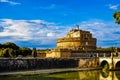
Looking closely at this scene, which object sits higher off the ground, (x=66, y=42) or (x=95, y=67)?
(x=66, y=42)

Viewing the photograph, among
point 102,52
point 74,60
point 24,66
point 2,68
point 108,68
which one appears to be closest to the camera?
point 2,68

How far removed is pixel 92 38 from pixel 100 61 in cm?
1183

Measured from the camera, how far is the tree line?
58459 millimetres

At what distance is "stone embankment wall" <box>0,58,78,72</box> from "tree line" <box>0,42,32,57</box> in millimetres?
10012

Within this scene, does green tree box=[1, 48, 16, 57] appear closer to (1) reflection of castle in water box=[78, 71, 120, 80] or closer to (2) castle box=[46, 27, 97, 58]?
(2) castle box=[46, 27, 97, 58]

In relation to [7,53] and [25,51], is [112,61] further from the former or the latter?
[25,51]

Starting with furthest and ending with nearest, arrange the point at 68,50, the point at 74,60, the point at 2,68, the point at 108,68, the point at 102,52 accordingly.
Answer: the point at 102,52 → the point at 68,50 → the point at 74,60 → the point at 108,68 → the point at 2,68

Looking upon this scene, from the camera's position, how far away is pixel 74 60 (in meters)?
54.0

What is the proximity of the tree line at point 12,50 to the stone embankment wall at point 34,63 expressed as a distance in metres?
10.0

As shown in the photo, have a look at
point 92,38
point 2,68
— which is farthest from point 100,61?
point 2,68

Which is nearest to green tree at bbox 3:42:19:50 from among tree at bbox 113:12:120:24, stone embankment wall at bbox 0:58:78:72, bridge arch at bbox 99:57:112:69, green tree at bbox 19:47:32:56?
green tree at bbox 19:47:32:56

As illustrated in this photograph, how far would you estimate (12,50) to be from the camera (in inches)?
2333

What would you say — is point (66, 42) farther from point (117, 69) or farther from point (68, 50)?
point (117, 69)

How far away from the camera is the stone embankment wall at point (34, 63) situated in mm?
44369
